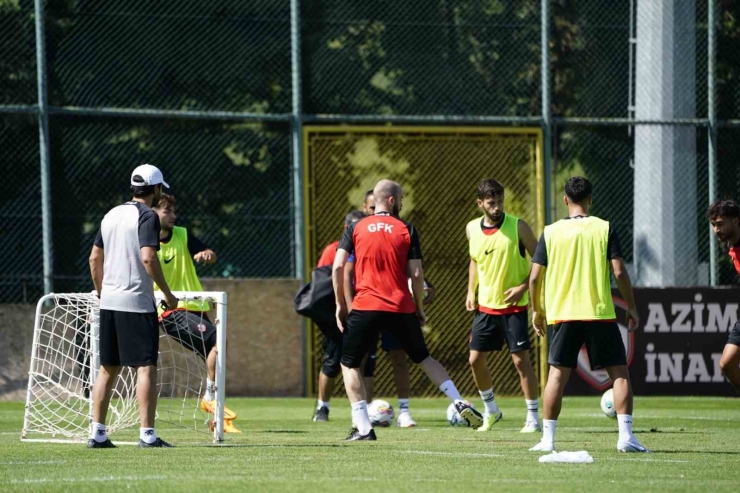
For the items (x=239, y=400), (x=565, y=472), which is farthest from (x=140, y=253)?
(x=239, y=400)

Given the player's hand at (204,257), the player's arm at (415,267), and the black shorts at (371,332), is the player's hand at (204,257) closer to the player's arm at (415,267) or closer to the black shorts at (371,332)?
the black shorts at (371,332)

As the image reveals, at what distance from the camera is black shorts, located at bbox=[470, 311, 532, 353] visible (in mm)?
11875

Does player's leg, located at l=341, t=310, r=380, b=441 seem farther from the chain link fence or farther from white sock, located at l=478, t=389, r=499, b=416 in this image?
the chain link fence

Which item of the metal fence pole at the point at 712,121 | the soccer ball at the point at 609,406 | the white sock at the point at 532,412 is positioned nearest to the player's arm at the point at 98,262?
the white sock at the point at 532,412

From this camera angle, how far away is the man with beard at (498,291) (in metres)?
11.9

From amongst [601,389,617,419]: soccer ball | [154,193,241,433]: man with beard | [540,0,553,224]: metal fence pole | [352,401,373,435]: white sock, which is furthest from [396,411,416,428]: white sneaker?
[540,0,553,224]: metal fence pole

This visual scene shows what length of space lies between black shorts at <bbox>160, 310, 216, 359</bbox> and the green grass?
82 centimetres

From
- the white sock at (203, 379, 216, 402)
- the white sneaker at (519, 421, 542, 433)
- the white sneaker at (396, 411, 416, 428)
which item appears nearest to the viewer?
the white sock at (203, 379, 216, 402)

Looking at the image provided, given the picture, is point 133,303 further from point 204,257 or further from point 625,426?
point 625,426

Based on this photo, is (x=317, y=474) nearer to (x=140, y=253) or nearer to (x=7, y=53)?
(x=140, y=253)

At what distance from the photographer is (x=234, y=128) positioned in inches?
682

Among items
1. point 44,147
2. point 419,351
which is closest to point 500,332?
point 419,351

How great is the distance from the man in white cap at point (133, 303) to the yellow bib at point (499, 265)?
11.9 ft

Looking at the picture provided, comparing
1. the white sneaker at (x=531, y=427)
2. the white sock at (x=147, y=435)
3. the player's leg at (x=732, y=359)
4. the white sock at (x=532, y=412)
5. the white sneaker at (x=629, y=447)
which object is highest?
the player's leg at (x=732, y=359)
